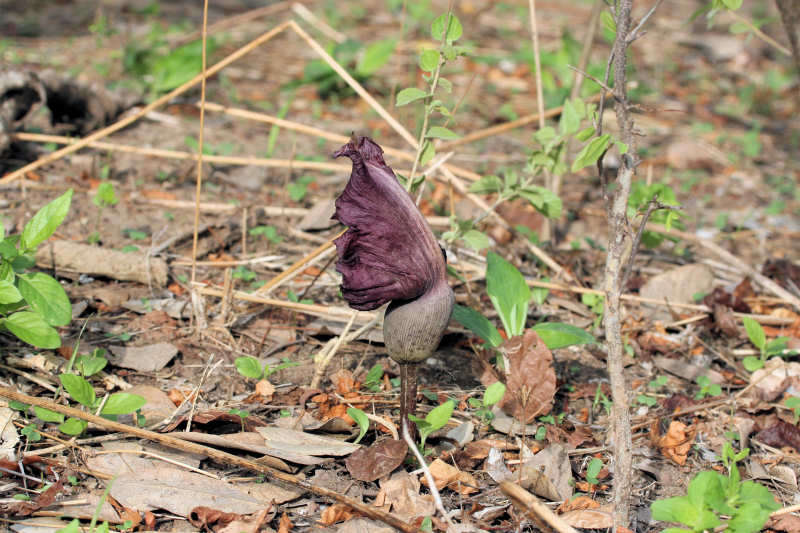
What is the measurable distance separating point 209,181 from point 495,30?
11.3ft

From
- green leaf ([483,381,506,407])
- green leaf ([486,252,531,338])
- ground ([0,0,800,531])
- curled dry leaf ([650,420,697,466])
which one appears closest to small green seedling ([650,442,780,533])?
ground ([0,0,800,531])

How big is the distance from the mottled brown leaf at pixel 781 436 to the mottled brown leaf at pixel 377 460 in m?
1.13

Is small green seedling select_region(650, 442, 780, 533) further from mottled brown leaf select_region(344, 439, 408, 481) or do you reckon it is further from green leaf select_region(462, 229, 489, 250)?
green leaf select_region(462, 229, 489, 250)

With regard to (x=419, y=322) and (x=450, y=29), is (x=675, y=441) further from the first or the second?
(x=450, y=29)

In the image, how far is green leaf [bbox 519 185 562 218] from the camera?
259cm

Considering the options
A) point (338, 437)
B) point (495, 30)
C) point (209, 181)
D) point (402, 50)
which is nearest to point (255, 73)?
point (402, 50)

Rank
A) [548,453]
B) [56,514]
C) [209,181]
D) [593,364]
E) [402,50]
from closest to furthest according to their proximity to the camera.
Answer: [56,514] → [548,453] → [593,364] → [209,181] → [402,50]

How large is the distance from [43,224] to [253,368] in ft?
2.25

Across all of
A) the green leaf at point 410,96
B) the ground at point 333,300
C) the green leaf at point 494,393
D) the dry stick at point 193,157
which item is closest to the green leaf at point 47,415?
the ground at point 333,300

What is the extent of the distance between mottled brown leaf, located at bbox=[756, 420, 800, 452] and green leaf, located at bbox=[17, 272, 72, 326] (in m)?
1.99

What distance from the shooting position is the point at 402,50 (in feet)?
18.3

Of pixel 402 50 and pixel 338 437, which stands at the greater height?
pixel 402 50

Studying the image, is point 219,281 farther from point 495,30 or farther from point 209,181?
point 495,30

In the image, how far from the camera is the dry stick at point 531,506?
1.65 metres
